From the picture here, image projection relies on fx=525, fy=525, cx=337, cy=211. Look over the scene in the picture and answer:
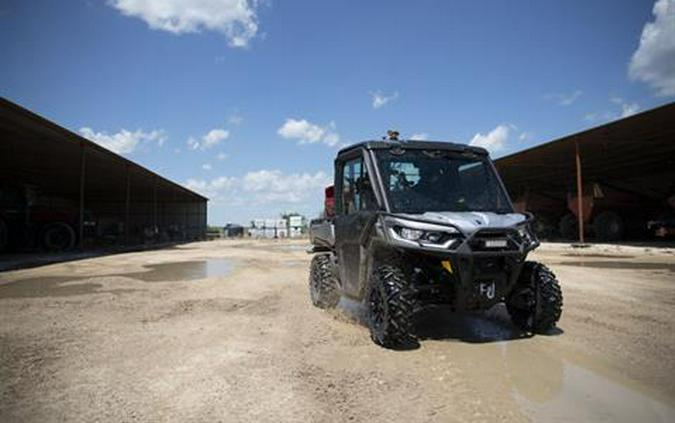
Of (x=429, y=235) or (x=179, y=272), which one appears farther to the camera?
(x=179, y=272)

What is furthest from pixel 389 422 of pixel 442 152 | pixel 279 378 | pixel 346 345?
pixel 442 152

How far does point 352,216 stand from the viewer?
22.7ft

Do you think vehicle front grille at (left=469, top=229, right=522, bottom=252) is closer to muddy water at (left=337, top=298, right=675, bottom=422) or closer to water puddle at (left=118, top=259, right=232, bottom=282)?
muddy water at (left=337, top=298, right=675, bottom=422)

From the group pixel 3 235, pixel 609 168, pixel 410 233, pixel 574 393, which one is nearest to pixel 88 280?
pixel 410 233

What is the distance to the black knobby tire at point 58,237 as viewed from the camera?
25681 millimetres

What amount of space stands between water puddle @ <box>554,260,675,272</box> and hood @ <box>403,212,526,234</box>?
9.76 m

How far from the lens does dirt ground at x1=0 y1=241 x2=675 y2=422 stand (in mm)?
4008

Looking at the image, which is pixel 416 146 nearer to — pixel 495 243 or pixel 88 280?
pixel 495 243

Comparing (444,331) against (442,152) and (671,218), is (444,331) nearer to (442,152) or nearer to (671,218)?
(442,152)

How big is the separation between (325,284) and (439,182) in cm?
274

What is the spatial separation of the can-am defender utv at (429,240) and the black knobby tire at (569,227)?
2728cm

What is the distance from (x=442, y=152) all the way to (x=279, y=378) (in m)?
3.58

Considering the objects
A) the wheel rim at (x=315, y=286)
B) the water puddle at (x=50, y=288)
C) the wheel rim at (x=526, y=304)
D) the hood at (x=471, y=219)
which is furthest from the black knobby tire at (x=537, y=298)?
the water puddle at (x=50, y=288)

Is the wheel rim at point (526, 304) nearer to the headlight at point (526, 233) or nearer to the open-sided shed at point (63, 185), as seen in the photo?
the headlight at point (526, 233)
